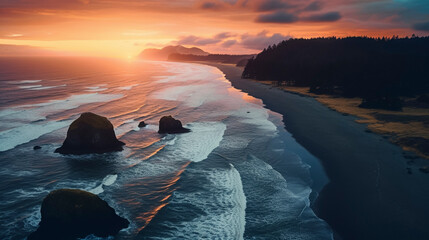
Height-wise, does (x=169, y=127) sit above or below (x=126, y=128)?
above

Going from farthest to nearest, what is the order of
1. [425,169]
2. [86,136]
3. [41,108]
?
1. [41,108]
2. [86,136]
3. [425,169]

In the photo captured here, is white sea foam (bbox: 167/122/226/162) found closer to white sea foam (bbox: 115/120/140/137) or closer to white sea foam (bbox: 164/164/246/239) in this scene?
white sea foam (bbox: 164/164/246/239)

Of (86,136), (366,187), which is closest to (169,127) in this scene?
(86,136)

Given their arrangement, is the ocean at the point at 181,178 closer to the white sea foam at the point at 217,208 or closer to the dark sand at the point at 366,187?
the white sea foam at the point at 217,208

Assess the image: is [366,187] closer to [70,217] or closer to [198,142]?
[198,142]

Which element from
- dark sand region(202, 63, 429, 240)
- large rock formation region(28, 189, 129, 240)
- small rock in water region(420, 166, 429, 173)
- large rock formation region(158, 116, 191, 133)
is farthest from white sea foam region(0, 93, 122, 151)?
small rock in water region(420, 166, 429, 173)

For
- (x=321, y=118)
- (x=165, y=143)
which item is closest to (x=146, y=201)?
(x=165, y=143)

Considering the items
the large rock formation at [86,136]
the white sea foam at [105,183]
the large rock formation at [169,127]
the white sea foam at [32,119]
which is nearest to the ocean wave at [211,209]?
the white sea foam at [105,183]

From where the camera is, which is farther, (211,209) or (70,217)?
(211,209)
